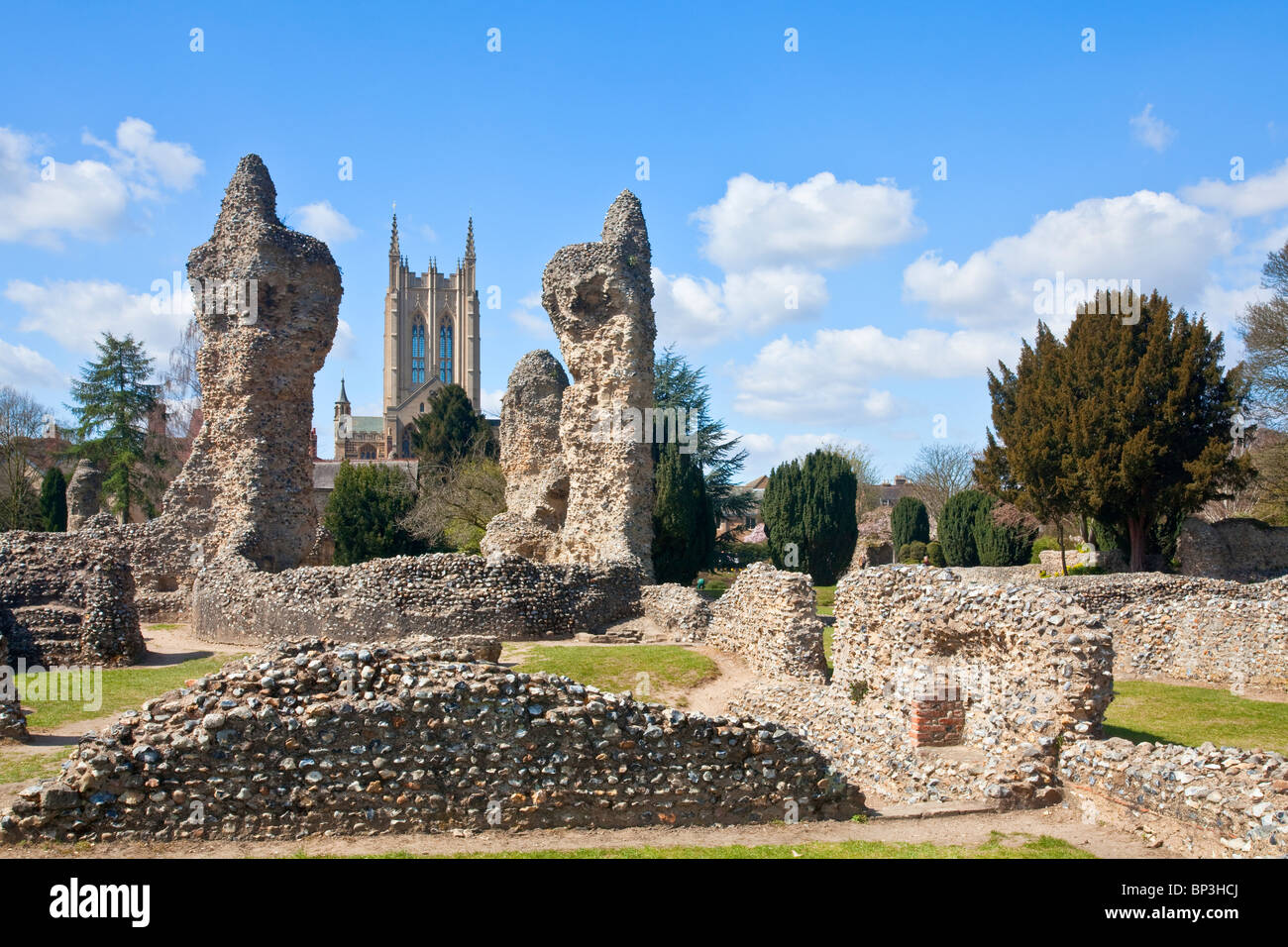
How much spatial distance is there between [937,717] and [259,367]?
21.2 m

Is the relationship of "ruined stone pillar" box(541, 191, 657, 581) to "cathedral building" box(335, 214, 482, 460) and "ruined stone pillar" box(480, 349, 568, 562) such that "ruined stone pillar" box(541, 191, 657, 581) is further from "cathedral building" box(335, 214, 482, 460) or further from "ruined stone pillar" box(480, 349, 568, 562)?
"cathedral building" box(335, 214, 482, 460)

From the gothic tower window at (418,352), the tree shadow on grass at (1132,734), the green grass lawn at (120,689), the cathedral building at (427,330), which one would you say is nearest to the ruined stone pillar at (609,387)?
the green grass lawn at (120,689)

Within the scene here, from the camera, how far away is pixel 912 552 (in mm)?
42031

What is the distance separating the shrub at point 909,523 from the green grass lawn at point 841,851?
37.6 m

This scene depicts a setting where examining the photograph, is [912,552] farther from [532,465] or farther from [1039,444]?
[532,465]

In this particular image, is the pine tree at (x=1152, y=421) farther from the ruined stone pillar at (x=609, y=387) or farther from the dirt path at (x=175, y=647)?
the dirt path at (x=175, y=647)

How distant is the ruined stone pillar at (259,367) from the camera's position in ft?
82.1

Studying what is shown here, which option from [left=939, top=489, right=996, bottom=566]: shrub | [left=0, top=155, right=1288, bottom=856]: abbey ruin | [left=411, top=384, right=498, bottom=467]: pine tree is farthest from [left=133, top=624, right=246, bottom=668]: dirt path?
[left=939, top=489, right=996, bottom=566]: shrub

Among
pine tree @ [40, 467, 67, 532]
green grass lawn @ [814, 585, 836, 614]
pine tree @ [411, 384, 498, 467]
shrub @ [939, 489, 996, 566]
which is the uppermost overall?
pine tree @ [411, 384, 498, 467]

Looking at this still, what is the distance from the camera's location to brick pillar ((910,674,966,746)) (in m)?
10.9

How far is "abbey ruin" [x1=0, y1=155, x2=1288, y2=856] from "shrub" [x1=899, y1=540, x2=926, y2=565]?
20.5 meters

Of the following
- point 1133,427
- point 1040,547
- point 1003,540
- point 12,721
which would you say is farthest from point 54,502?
point 1133,427

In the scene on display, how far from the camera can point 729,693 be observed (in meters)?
15.8

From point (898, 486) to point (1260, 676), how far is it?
65.9 m
